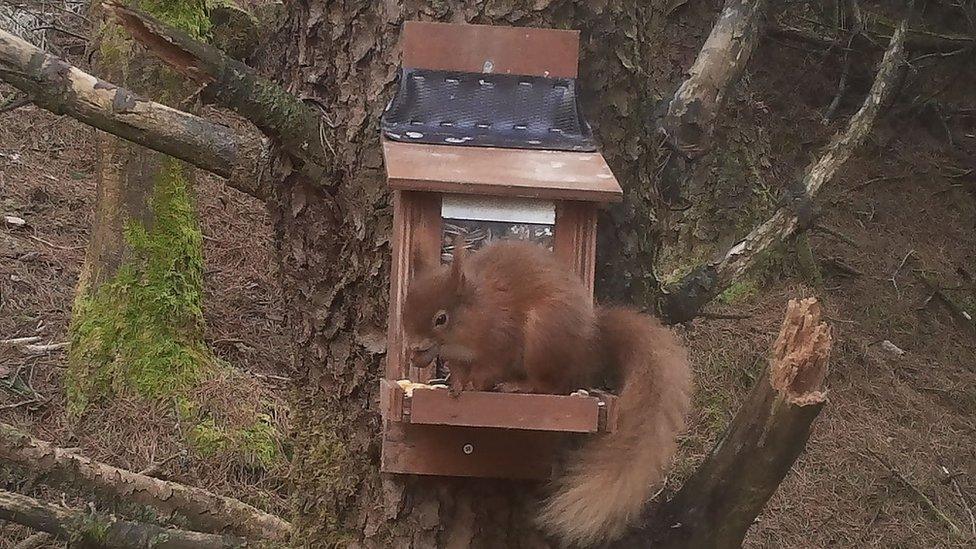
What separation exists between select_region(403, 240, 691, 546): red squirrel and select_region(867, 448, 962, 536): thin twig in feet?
13.1

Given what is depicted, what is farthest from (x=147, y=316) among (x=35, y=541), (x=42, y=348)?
(x=35, y=541)

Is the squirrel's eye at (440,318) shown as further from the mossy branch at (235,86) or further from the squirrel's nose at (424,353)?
the mossy branch at (235,86)

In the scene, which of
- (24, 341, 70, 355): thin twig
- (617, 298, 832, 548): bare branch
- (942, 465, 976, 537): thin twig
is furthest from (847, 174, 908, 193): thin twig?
(617, 298, 832, 548): bare branch

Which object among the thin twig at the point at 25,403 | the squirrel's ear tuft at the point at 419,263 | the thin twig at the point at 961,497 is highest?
the squirrel's ear tuft at the point at 419,263

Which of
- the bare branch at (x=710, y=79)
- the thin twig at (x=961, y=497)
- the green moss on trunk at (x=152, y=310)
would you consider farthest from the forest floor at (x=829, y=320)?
the bare branch at (x=710, y=79)

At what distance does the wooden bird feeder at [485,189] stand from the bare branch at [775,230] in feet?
Result: 1.79

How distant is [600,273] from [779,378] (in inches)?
16.7

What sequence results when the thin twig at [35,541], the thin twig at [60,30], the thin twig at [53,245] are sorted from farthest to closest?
the thin twig at [60,30] → the thin twig at [53,245] → the thin twig at [35,541]

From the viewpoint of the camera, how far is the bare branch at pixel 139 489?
2.47 metres

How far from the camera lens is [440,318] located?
1.59 metres

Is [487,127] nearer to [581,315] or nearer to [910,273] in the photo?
[581,315]

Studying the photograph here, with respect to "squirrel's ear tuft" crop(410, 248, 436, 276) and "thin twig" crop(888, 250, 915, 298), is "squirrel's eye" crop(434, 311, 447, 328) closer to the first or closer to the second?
"squirrel's ear tuft" crop(410, 248, 436, 276)

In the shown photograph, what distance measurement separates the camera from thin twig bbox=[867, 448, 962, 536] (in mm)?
5102

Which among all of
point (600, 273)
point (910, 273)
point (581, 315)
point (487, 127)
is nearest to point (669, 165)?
point (600, 273)
